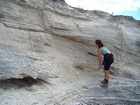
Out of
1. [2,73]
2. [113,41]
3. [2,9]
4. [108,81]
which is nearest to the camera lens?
[2,73]

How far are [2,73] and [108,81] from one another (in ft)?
10.7

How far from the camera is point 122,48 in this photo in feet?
22.3

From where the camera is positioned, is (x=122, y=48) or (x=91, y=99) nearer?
(x=91, y=99)

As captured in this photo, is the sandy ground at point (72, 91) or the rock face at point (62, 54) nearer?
the sandy ground at point (72, 91)

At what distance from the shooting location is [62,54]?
20.3 feet

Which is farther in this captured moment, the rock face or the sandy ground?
the rock face

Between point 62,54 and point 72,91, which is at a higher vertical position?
point 62,54

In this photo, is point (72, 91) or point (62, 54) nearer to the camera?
point (72, 91)

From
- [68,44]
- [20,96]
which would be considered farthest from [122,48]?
[20,96]

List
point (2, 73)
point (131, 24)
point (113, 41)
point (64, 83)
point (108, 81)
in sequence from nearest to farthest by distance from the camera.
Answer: point (2, 73) < point (64, 83) < point (108, 81) < point (113, 41) < point (131, 24)

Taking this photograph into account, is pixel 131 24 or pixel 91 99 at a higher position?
pixel 131 24

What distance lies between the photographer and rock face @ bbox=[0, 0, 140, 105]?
4968 millimetres

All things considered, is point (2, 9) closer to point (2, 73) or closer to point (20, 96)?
point (2, 73)

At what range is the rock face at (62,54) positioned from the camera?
497 centimetres
